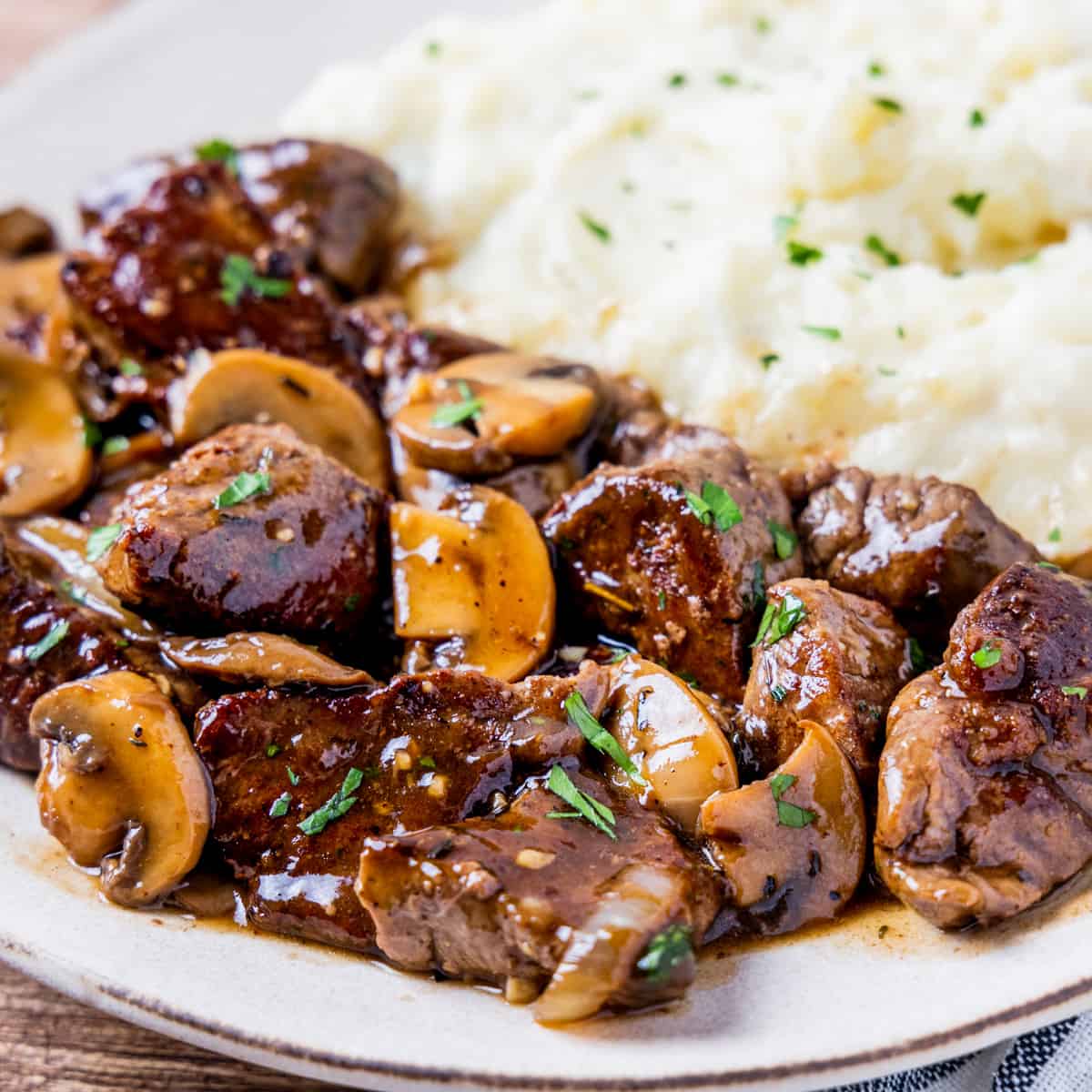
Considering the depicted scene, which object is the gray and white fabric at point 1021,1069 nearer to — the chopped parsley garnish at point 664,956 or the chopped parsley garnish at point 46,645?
the chopped parsley garnish at point 664,956

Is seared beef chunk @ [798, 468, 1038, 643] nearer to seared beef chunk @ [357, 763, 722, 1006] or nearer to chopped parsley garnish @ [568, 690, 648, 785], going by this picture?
chopped parsley garnish @ [568, 690, 648, 785]

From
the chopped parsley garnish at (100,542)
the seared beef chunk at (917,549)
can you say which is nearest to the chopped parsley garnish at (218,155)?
the chopped parsley garnish at (100,542)

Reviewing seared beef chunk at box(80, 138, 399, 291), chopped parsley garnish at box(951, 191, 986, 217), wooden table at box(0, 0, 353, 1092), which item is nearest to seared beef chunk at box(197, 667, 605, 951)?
wooden table at box(0, 0, 353, 1092)

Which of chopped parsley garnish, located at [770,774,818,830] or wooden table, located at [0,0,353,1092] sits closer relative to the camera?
chopped parsley garnish, located at [770,774,818,830]

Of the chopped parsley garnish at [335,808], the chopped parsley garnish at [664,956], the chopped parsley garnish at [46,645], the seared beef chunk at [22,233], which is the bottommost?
the chopped parsley garnish at [664,956]

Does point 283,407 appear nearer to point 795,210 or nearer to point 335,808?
point 335,808

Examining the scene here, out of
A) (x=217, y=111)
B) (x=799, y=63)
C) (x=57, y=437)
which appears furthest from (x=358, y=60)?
(x=57, y=437)
